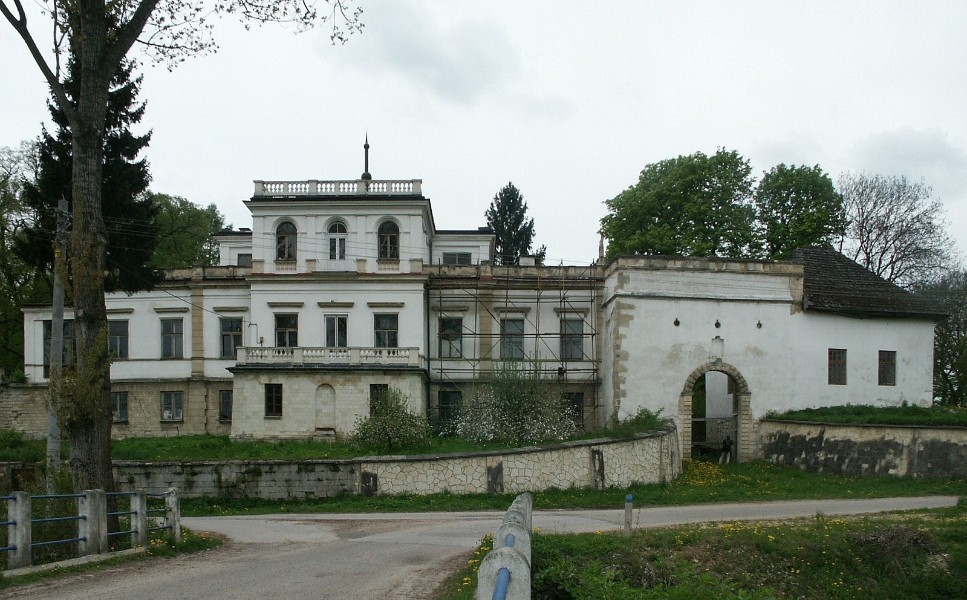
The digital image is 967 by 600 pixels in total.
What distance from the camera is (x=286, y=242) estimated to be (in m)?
38.8

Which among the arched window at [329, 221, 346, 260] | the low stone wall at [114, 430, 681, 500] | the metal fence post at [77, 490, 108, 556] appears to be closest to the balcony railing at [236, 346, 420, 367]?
the arched window at [329, 221, 346, 260]

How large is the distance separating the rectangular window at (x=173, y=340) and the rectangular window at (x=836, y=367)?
93.8 feet

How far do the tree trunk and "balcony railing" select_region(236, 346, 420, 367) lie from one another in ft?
68.0

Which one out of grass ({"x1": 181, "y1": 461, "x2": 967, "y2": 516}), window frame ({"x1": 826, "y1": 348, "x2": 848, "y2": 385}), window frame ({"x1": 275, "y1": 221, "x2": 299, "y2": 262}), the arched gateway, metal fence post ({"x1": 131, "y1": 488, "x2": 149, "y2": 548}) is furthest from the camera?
window frame ({"x1": 275, "y1": 221, "x2": 299, "y2": 262})

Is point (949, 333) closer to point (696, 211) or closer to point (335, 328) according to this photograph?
point (696, 211)

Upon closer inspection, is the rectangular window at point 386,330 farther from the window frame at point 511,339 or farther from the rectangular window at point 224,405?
the rectangular window at point 224,405

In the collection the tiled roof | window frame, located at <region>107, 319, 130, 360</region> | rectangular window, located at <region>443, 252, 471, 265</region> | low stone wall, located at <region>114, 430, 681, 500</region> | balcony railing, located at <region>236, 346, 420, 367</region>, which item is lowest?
low stone wall, located at <region>114, 430, 681, 500</region>

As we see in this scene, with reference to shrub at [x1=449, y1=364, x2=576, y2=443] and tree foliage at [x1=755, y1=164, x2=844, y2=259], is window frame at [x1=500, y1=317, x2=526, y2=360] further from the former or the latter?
tree foliage at [x1=755, y1=164, x2=844, y2=259]

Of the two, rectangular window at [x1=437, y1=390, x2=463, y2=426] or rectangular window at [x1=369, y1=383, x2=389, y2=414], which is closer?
rectangular window at [x1=369, y1=383, x2=389, y2=414]

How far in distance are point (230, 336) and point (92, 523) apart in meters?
27.3

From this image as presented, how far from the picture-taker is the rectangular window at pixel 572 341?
1576 inches

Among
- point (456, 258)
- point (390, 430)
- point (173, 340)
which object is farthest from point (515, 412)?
point (173, 340)

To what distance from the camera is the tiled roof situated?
35219mm

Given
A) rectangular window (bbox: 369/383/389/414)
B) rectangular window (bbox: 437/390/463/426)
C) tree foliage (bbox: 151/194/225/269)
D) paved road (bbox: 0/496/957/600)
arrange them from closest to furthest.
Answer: paved road (bbox: 0/496/957/600) < rectangular window (bbox: 369/383/389/414) < rectangular window (bbox: 437/390/463/426) < tree foliage (bbox: 151/194/225/269)
